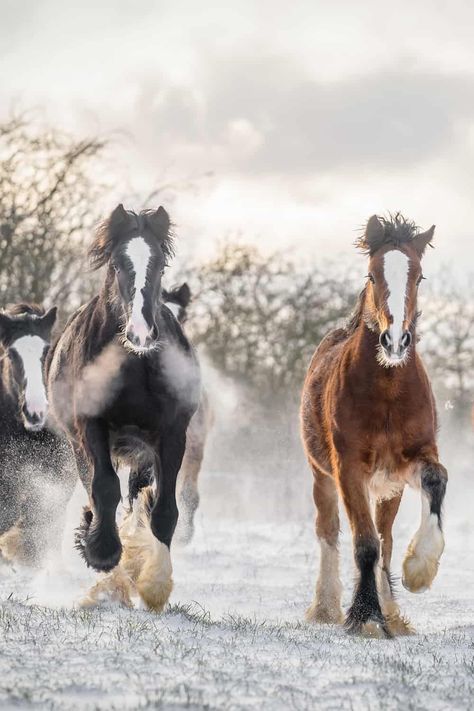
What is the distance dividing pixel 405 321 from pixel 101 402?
212cm

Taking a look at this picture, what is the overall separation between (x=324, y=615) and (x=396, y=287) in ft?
8.77

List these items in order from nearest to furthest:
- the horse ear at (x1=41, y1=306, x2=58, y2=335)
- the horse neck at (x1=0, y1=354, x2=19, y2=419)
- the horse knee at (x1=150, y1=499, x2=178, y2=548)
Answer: the horse knee at (x1=150, y1=499, x2=178, y2=548) < the horse ear at (x1=41, y1=306, x2=58, y2=335) < the horse neck at (x1=0, y1=354, x2=19, y2=419)

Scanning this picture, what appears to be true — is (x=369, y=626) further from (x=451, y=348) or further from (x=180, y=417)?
(x=451, y=348)

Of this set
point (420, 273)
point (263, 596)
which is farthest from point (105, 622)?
point (263, 596)

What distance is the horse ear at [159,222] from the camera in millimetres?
6848

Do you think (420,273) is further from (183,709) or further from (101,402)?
(183,709)

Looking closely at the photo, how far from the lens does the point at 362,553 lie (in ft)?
20.6

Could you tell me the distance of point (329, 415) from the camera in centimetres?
679

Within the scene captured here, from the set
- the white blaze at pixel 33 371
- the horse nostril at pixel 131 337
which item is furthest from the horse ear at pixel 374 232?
the white blaze at pixel 33 371

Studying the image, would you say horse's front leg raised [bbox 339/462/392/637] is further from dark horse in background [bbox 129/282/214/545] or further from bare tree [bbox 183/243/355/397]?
bare tree [bbox 183/243/355/397]

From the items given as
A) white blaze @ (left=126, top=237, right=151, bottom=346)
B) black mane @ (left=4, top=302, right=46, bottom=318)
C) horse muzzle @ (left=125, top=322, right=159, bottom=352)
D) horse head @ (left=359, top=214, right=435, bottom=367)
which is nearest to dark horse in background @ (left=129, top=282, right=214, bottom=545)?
black mane @ (left=4, top=302, right=46, bottom=318)

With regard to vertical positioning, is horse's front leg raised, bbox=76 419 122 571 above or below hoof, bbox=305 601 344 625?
above

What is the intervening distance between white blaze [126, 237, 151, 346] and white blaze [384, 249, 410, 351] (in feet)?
5.12

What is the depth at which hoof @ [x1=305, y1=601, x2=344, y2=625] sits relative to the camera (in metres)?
7.33
